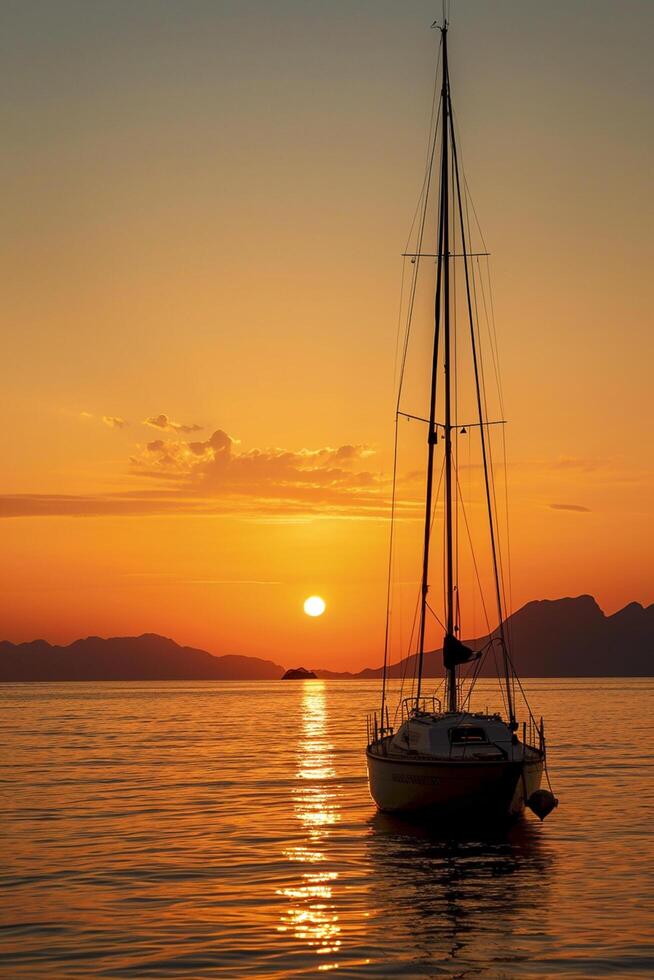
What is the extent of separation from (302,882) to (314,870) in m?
1.75

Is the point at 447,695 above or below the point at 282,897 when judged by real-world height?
above

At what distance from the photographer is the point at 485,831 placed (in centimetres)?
3262

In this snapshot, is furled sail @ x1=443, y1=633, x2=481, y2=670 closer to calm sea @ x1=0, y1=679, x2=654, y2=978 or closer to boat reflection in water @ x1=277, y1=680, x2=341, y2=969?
calm sea @ x1=0, y1=679, x2=654, y2=978

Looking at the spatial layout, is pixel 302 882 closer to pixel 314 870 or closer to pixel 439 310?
pixel 314 870

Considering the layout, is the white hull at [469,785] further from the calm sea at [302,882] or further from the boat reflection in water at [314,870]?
the boat reflection in water at [314,870]

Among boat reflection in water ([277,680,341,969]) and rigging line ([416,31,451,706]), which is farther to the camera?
rigging line ([416,31,451,706])

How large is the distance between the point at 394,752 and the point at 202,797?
1416 centimetres


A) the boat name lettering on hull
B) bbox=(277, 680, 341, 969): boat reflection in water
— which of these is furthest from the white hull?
bbox=(277, 680, 341, 969): boat reflection in water

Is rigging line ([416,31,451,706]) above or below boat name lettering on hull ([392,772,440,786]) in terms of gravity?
above

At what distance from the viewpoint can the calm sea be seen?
20266 millimetres

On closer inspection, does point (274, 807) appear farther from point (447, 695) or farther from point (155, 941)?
point (155, 941)

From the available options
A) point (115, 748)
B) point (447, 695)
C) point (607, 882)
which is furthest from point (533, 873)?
point (115, 748)

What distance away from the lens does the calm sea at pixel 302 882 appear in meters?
20.3

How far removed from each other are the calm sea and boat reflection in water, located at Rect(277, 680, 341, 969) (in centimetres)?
9
